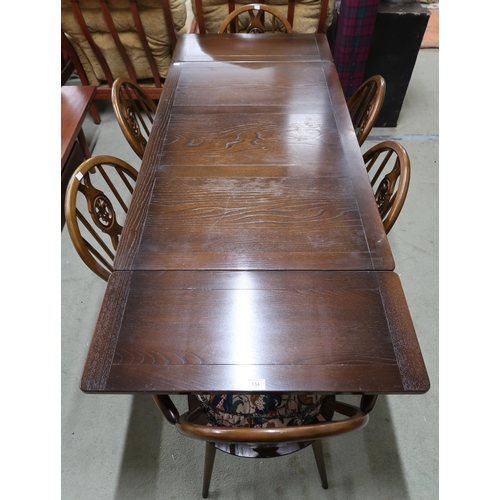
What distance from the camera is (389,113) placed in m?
2.49

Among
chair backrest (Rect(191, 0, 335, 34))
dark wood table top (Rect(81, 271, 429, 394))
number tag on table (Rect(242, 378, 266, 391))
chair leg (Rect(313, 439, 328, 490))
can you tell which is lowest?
chair leg (Rect(313, 439, 328, 490))

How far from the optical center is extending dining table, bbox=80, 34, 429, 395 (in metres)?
0.82

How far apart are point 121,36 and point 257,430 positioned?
2.46 m

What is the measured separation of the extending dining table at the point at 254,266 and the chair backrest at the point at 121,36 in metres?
1.07

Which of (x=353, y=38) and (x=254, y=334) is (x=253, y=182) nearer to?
(x=254, y=334)

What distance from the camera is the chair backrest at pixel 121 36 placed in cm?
216

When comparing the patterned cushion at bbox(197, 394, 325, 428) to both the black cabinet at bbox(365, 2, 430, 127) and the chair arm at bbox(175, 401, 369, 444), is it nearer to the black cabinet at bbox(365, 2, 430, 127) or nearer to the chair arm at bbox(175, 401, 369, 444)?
the chair arm at bbox(175, 401, 369, 444)

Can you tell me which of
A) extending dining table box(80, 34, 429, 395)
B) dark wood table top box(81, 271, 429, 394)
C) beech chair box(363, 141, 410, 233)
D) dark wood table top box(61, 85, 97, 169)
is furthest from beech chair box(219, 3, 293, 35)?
dark wood table top box(81, 271, 429, 394)

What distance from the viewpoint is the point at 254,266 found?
38.8 inches

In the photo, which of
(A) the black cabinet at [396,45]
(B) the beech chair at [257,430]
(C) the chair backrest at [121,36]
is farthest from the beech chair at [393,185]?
(C) the chair backrest at [121,36]

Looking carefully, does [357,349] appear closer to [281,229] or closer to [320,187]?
[281,229]

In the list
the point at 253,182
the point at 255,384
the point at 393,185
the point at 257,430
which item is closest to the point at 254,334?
the point at 255,384

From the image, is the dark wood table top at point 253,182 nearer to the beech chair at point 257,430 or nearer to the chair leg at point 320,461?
the beech chair at point 257,430
